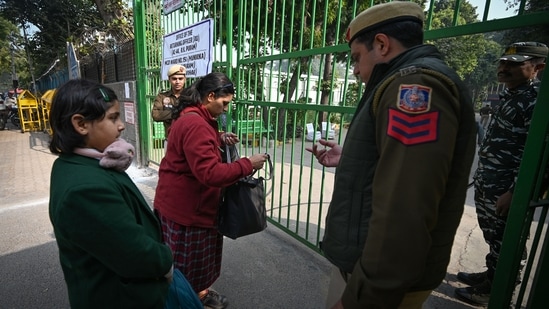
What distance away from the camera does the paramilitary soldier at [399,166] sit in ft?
2.58

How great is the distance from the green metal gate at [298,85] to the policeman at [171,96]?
1.69 feet

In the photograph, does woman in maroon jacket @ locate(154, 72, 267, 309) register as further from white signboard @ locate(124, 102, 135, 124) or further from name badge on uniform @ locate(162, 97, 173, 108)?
white signboard @ locate(124, 102, 135, 124)

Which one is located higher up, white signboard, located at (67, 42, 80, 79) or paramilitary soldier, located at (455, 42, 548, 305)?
white signboard, located at (67, 42, 80, 79)

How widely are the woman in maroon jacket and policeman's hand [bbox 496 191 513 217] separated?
5.21 feet

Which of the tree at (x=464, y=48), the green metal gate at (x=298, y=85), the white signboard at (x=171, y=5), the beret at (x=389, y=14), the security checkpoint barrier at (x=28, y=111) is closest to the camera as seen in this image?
the beret at (x=389, y=14)

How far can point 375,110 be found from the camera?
92 cm

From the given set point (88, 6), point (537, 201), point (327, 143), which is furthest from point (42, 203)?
point (88, 6)

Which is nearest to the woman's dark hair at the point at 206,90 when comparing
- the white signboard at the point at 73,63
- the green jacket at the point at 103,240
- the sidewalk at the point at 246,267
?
the green jacket at the point at 103,240

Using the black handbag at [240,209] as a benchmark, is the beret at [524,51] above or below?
above

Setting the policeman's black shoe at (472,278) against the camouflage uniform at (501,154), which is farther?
the policeman's black shoe at (472,278)

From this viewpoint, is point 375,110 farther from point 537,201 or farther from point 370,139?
point 537,201

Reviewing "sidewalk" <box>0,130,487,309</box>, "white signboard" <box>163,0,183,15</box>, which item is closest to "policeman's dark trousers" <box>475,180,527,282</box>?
"sidewalk" <box>0,130,487,309</box>

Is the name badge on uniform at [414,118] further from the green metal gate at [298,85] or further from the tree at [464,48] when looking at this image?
the tree at [464,48]

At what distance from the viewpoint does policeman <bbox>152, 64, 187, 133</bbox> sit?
12.4ft
